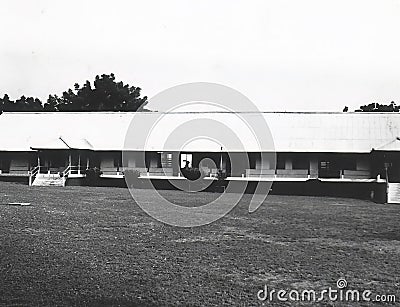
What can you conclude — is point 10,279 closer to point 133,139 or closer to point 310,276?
point 310,276

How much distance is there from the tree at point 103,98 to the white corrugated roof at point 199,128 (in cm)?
2466

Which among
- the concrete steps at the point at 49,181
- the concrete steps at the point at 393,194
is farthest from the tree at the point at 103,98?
the concrete steps at the point at 393,194

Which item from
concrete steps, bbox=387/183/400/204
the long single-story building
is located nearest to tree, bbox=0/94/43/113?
the long single-story building

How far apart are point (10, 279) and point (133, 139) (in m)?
34.5

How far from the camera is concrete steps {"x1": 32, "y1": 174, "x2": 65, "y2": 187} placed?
39019 millimetres

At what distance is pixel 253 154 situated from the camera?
40906mm

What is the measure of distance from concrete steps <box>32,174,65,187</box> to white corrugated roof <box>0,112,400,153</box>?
2272 millimetres

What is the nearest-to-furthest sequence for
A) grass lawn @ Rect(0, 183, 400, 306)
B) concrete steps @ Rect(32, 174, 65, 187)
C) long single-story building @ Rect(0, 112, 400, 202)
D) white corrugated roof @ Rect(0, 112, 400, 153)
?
grass lawn @ Rect(0, 183, 400, 306) → concrete steps @ Rect(32, 174, 65, 187) → long single-story building @ Rect(0, 112, 400, 202) → white corrugated roof @ Rect(0, 112, 400, 153)

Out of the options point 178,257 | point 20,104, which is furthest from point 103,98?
point 178,257

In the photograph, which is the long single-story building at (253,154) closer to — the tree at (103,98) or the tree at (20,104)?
the tree at (103,98)

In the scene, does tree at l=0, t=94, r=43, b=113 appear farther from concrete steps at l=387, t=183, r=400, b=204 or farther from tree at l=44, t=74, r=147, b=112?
concrete steps at l=387, t=183, r=400, b=204

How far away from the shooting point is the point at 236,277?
35.7 ft

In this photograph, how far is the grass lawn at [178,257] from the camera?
9656 millimetres

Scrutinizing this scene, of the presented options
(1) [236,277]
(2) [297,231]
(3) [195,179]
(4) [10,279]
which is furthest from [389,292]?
(3) [195,179]
